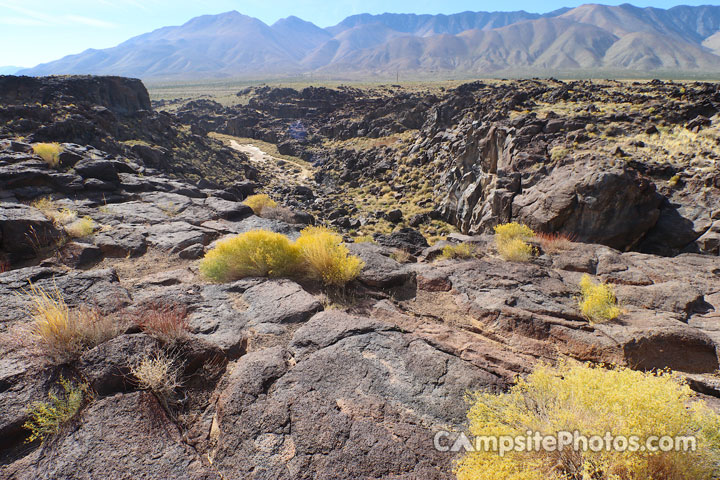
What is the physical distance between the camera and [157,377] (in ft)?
9.71

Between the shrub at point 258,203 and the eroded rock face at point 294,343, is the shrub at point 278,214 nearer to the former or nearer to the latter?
the shrub at point 258,203

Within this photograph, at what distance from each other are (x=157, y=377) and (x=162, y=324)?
31.9 inches

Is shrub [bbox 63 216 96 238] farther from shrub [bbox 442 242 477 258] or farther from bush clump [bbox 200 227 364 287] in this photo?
shrub [bbox 442 242 477 258]

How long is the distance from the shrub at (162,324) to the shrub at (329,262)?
2.21 metres

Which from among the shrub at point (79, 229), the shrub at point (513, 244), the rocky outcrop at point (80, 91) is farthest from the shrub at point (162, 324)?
the rocky outcrop at point (80, 91)

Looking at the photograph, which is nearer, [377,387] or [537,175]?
[377,387]

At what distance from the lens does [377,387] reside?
323 cm

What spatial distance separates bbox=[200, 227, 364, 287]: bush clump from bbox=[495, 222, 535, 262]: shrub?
12.4ft

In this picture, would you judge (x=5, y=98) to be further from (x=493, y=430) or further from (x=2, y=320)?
(x=493, y=430)

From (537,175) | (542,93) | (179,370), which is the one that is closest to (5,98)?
(179,370)

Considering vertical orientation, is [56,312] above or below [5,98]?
below

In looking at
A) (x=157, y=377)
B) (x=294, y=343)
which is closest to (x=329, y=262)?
(x=294, y=343)

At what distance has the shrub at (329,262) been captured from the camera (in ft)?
18.1

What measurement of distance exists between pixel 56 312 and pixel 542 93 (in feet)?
121
